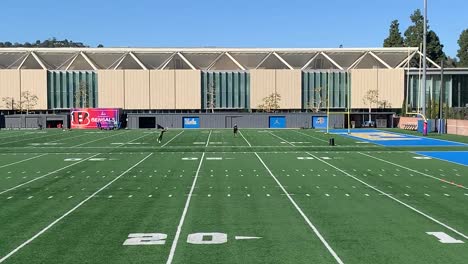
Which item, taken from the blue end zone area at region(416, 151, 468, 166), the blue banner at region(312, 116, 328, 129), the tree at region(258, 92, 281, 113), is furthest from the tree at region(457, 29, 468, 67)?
the blue end zone area at region(416, 151, 468, 166)

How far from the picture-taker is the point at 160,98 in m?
121

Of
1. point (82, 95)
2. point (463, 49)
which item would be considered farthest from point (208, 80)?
point (463, 49)

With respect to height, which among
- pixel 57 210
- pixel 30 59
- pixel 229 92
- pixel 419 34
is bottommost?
pixel 57 210

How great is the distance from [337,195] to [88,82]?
362 ft

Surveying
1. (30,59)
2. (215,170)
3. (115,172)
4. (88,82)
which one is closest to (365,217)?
(215,170)

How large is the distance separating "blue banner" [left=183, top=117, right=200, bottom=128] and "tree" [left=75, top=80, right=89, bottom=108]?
3113 cm

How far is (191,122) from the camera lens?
343 feet

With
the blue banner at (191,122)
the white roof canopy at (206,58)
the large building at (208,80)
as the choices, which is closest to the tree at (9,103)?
the large building at (208,80)

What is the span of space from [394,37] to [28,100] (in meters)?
109

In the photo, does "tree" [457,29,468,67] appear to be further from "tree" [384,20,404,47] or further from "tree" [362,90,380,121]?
"tree" [362,90,380,121]

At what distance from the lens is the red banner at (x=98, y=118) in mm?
94438

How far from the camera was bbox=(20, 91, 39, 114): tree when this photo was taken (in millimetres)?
119088

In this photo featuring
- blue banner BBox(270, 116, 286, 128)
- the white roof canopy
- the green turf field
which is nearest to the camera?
the green turf field

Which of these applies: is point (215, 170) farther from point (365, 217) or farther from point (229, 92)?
point (229, 92)
